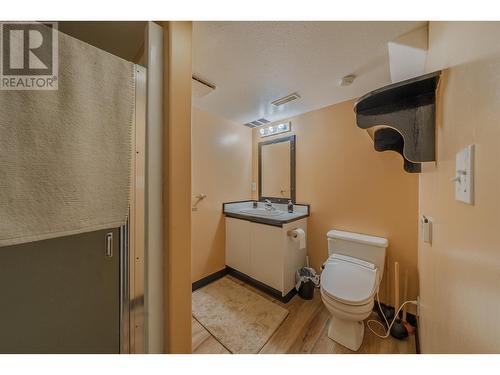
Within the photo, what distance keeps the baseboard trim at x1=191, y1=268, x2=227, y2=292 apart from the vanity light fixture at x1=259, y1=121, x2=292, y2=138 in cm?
184

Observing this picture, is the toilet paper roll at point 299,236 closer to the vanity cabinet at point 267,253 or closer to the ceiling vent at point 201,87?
the vanity cabinet at point 267,253

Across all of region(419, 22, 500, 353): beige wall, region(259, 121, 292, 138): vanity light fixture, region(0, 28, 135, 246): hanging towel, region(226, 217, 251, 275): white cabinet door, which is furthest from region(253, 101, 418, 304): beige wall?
region(0, 28, 135, 246): hanging towel

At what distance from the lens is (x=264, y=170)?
7.97ft

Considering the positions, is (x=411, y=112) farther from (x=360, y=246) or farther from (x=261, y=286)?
(x=261, y=286)

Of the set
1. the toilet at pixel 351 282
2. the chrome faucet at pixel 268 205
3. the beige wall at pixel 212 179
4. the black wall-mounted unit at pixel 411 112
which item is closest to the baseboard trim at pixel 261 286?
the beige wall at pixel 212 179

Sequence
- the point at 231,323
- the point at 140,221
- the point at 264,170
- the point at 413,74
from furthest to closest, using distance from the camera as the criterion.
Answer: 1. the point at 264,170
2. the point at 231,323
3. the point at 413,74
4. the point at 140,221

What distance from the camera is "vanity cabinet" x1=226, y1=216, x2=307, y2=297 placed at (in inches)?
66.9

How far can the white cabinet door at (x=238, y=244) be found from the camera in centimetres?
201

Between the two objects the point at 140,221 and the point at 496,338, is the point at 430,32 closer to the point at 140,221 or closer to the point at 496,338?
the point at 496,338

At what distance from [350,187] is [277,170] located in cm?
87

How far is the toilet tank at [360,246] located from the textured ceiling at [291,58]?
1.28m
